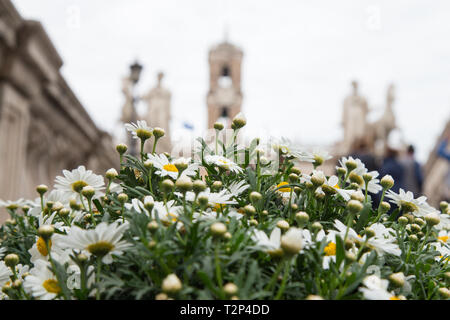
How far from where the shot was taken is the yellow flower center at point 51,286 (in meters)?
1.06

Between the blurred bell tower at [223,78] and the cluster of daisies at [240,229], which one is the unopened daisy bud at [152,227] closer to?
the cluster of daisies at [240,229]

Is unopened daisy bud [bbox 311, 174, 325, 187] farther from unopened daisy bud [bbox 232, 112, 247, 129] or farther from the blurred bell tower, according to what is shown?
the blurred bell tower

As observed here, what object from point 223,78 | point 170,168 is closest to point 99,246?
point 170,168

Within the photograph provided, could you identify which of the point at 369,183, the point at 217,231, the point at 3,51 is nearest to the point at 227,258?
the point at 217,231

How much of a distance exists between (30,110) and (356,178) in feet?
18.6

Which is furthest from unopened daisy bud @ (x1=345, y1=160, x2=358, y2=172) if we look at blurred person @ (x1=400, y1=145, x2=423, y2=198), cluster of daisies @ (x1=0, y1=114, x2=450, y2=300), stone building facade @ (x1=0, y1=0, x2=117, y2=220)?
blurred person @ (x1=400, y1=145, x2=423, y2=198)

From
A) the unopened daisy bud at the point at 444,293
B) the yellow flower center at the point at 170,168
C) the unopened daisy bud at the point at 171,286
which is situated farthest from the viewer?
the yellow flower center at the point at 170,168

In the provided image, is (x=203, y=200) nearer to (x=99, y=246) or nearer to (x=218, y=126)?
(x=99, y=246)

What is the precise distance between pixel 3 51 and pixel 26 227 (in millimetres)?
3595

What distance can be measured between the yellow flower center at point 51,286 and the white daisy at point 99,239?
0.13 m

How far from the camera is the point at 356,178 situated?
150cm

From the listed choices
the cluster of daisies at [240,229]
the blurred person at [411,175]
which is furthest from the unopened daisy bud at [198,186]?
the blurred person at [411,175]

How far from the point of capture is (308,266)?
3.48 ft

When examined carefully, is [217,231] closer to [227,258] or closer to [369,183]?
[227,258]
